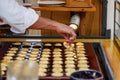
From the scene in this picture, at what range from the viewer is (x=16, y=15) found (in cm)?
120

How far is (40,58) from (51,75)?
27 centimetres

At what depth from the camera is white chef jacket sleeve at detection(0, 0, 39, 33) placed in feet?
3.86

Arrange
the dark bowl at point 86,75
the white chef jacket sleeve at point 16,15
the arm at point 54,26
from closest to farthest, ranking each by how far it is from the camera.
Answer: the dark bowl at point 86,75 < the white chef jacket sleeve at point 16,15 < the arm at point 54,26

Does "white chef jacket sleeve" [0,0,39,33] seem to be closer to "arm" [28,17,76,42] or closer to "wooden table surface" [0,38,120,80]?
"arm" [28,17,76,42]

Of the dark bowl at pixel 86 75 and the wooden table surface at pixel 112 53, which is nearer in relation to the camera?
the dark bowl at pixel 86 75

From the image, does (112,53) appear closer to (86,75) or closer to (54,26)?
(54,26)

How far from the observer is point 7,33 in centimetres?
208

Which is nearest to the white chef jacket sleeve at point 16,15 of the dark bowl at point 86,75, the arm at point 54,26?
the arm at point 54,26

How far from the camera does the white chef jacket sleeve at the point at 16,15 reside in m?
1.18

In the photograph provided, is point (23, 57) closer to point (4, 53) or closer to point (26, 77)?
point (4, 53)

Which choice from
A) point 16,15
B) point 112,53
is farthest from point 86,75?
point 112,53

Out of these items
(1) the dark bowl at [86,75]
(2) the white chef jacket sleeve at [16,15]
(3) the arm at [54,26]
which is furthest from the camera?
(3) the arm at [54,26]

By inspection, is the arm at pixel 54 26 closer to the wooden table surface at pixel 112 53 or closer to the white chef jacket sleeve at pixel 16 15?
the white chef jacket sleeve at pixel 16 15

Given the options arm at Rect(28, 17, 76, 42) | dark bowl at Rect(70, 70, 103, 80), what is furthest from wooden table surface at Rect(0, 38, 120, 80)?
dark bowl at Rect(70, 70, 103, 80)
